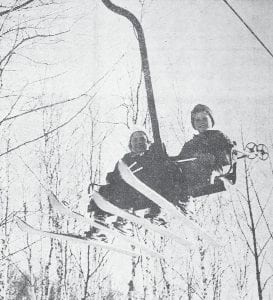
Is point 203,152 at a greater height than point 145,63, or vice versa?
point 145,63

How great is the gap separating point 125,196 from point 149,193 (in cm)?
64

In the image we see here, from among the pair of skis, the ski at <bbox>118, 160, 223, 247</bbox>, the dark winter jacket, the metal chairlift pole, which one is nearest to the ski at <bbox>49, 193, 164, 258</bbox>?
the pair of skis

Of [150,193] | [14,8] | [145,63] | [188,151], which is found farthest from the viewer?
[188,151]

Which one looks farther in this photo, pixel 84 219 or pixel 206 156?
pixel 84 219

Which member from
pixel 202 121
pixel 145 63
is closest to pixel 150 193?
pixel 202 121

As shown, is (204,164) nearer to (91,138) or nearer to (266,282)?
(266,282)

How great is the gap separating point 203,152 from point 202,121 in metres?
0.34

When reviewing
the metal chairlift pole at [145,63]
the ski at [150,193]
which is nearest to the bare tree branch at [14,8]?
the metal chairlift pole at [145,63]

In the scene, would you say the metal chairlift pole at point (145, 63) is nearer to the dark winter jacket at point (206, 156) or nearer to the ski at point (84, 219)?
the dark winter jacket at point (206, 156)

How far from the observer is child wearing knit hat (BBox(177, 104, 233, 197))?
3650 millimetres

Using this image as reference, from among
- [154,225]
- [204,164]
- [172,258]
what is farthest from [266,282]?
[204,164]

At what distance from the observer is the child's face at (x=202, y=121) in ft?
12.4

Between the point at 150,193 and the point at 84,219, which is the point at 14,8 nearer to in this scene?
the point at 150,193

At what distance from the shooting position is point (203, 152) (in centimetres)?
370
